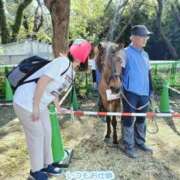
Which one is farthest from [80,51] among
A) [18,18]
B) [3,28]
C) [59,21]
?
[3,28]

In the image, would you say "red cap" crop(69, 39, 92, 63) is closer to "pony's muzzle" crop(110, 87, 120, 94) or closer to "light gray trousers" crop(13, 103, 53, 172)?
"light gray trousers" crop(13, 103, 53, 172)

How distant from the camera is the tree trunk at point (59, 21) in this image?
8883 mm

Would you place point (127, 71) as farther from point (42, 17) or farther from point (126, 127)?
point (42, 17)

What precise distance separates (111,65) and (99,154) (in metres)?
1.36

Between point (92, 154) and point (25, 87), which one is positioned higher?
point (25, 87)

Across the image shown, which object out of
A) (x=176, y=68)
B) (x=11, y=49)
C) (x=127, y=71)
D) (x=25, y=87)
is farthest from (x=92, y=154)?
(x=11, y=49)

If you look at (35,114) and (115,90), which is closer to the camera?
(35,114)

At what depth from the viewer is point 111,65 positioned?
18.3ft

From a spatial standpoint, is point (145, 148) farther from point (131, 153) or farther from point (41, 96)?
point (41, 96)

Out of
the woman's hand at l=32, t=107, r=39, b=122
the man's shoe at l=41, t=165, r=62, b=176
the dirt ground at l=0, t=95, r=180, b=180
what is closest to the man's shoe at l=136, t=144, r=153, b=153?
the dirt ground at l=0, t=95, r=180, b=180

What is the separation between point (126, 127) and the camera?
18.3 feet

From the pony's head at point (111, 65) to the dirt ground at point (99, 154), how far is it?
3.44ft

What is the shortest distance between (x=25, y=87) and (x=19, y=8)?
20.8 m

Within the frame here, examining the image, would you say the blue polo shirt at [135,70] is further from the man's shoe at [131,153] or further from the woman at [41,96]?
the woman at [41,96]
